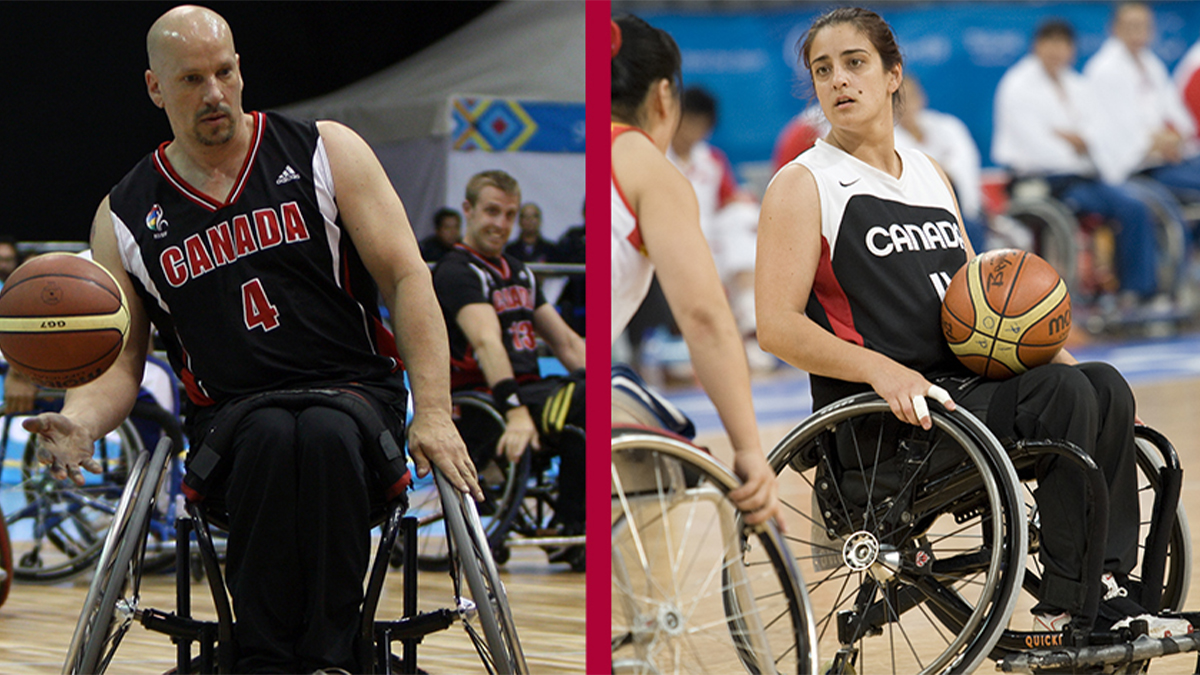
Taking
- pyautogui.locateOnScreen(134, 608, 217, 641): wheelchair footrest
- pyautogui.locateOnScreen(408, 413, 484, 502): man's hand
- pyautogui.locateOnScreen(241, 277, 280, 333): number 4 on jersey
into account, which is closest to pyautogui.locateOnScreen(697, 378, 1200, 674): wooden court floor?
pyautogui.locateOnScreen(408, 413, 484, 502): man's hand

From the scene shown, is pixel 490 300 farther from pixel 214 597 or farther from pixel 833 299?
pixel 214 597

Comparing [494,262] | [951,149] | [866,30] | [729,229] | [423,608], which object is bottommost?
[423,608]

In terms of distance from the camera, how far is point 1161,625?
242cm

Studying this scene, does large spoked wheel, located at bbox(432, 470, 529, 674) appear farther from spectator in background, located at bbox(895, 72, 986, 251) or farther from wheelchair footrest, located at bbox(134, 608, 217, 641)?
spectator in background, located at bbox(895, 72, 986, 251)

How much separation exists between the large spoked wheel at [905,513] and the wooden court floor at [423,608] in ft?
2.47

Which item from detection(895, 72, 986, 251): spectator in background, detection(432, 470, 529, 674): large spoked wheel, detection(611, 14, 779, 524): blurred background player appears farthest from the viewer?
detection(895, 72, 986, 251): spectator in background

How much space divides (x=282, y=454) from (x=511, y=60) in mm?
1454

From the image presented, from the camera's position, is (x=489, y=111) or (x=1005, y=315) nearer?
(x=1005, y=315)

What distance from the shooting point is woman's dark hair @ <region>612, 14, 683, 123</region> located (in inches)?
89.4

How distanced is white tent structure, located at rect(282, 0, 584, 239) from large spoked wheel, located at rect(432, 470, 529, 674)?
3.74 feet

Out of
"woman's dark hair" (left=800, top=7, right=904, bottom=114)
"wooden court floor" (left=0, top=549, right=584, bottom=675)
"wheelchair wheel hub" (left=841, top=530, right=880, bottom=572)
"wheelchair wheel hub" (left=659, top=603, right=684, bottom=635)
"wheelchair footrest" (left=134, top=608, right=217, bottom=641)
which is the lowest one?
"wooden court floor" (left=0, top=549, right=584, bottom=675)

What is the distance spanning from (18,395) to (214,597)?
1.65 metres

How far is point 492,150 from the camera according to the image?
3.49 meters

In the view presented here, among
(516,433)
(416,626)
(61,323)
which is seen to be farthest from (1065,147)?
(61,323)
